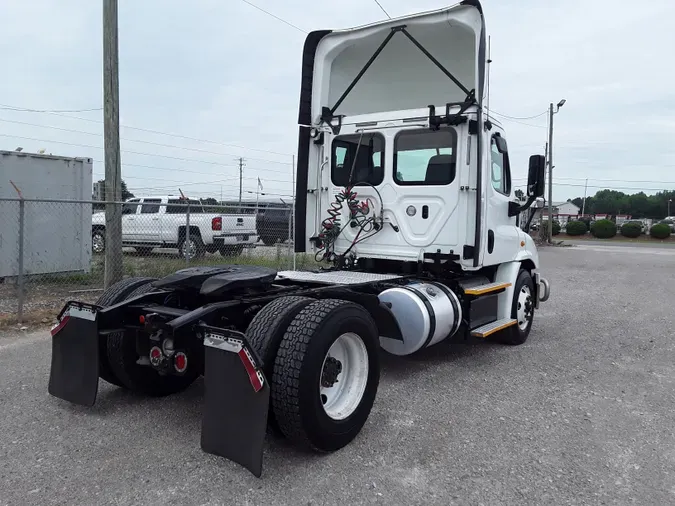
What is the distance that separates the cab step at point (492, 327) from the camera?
19.0ft

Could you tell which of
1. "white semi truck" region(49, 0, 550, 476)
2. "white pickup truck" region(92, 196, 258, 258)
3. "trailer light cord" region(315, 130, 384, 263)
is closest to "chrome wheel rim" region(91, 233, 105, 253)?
"white pickup truck" region(92, 196, 258, 258)

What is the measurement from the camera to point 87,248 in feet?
36.9

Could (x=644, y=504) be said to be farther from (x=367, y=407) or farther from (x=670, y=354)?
(x=670, y=354)

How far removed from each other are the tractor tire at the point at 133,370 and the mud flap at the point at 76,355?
0.85 ft

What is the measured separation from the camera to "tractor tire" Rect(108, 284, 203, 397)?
4.28 m

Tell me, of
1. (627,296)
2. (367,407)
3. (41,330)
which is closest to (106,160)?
(41,330)

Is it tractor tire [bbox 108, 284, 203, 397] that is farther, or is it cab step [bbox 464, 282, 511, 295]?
cab step [bbox 464, 282, 511, 295]

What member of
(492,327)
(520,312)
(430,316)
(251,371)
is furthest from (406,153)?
(251,371)

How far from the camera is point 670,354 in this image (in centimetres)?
657

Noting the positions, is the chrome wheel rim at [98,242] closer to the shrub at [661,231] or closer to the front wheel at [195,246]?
the front wheel at [195,246]

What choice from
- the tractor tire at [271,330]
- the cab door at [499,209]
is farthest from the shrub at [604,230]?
the tractor tire at [271,330]

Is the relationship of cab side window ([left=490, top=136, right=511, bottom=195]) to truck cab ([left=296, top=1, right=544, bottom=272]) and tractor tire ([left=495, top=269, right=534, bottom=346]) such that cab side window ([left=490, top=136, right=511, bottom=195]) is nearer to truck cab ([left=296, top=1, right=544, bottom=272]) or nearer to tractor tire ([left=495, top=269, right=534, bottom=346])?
truck cab ([left=296, top=1, right=544, bottom=272])

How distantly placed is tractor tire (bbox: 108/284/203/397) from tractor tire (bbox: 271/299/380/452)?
92cm

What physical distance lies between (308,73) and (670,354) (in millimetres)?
5588
